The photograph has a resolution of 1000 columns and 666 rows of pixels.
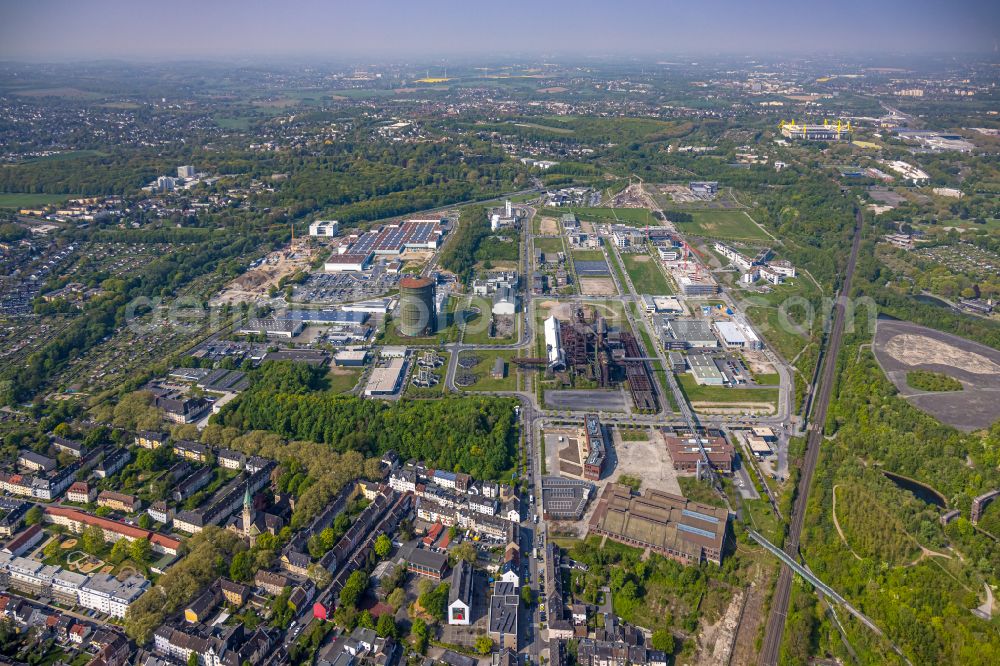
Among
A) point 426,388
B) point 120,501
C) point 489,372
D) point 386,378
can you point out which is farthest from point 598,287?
point 120,501

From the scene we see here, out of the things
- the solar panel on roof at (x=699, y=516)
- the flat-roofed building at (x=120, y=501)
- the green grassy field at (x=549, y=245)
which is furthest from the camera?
the green grassy field at (x=549, y=245)

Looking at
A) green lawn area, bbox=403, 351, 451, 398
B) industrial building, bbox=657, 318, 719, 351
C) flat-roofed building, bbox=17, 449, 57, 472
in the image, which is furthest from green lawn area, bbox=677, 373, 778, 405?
flat-roofed building, bbox=17, 449, 57, 472

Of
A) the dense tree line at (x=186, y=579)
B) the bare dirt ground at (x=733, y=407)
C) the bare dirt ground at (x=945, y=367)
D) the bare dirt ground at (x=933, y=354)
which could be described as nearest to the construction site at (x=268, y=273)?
the dense tree line at (x=186, y=579)

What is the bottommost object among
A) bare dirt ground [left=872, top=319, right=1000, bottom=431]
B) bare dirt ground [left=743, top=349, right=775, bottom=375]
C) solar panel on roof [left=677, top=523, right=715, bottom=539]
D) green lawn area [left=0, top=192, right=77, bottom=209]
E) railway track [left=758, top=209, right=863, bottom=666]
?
railway track [left=758, top=209, right=863, bottom=666]

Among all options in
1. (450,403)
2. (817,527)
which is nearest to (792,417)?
(817,527)

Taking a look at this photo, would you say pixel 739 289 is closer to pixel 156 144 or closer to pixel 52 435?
pixel 52 435

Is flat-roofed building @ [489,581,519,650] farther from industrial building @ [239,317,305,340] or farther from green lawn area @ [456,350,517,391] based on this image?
industrial building @ [239,317,305,340]

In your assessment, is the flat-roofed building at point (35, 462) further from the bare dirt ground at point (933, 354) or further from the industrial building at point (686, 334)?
the bare dirt ground at point (933, 354)
